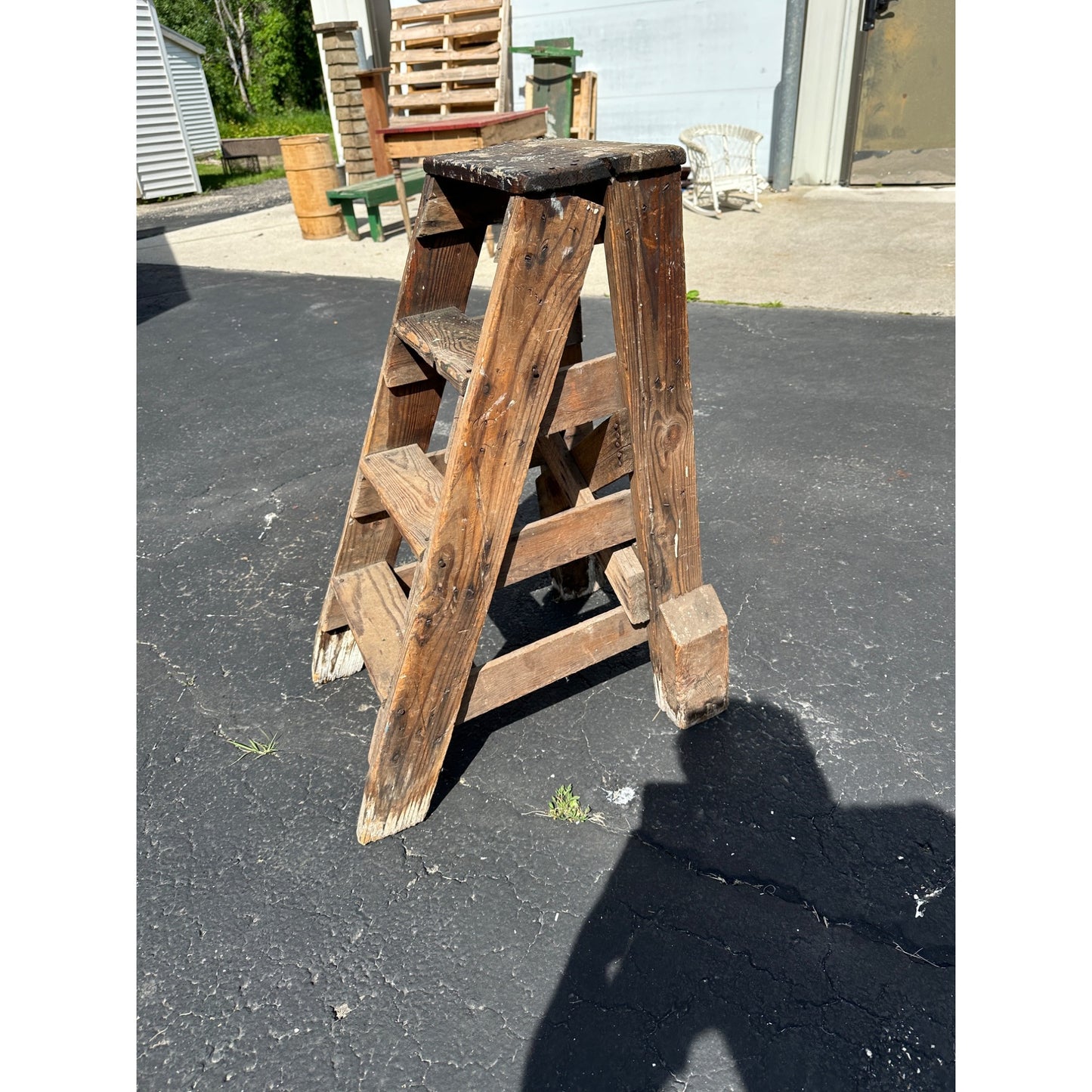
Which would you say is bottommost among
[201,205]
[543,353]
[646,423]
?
[201,205]

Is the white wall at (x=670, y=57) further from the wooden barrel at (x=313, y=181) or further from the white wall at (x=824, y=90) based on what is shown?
the wooden barrel at (x=313, y=181)

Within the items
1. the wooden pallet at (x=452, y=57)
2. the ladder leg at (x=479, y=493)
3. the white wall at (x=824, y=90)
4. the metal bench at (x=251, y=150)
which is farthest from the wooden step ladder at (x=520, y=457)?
the metal bench at (x=251, y=150)

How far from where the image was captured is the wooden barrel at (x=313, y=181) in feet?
26.7

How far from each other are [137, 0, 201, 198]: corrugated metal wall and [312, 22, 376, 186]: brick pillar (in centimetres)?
425

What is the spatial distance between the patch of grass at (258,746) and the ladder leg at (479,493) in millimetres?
491

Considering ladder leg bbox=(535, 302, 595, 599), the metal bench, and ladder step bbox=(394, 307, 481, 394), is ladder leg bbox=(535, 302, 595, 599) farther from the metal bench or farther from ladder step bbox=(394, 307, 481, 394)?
the metal bench

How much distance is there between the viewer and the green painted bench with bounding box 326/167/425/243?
777 cm

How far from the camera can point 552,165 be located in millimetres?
1481

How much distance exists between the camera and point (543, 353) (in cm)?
159

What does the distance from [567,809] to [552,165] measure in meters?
1.48

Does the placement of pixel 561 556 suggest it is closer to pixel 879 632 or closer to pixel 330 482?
pixel 879 632

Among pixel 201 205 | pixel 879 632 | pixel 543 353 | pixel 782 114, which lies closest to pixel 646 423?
pixel 543 353

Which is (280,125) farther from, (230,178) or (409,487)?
(409,487)
